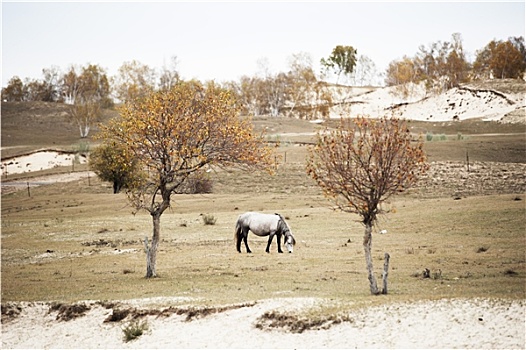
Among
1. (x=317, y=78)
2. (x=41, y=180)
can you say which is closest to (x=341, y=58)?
(x=317, y=78)

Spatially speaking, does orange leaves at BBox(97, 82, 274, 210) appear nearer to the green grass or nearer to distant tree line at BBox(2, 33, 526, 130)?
the green grass

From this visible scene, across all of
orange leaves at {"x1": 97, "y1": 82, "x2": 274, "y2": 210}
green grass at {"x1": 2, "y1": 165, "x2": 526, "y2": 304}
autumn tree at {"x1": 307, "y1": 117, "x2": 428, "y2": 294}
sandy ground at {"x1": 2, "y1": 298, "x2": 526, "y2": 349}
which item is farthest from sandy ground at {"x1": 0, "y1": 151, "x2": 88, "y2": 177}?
autumn tree at {"x1": 307, "y1": 117, "x2": 428, "y2": 294}

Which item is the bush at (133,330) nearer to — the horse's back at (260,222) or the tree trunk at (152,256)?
the tree trunk at (152,256)

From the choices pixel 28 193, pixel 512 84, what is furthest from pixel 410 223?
pixel 512 84

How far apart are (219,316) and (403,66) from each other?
569 ft

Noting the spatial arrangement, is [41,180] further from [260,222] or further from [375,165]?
[375,165]

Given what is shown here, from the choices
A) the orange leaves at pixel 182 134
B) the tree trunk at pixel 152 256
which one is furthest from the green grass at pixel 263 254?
the orange leaves at pixel 182 134

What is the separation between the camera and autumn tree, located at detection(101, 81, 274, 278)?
2728 centimetres

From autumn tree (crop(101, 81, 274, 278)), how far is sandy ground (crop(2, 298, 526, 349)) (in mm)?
6680

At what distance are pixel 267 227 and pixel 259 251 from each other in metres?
1.88

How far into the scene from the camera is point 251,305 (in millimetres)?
20797

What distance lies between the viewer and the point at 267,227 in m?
32.9

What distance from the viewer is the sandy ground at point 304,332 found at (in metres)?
16.9

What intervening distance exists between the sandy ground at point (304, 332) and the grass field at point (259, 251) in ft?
4.34
